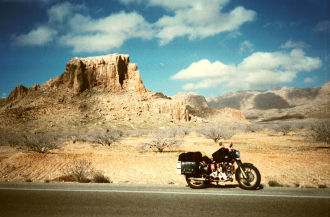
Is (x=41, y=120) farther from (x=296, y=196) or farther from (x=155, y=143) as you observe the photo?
(x=296, y=196)

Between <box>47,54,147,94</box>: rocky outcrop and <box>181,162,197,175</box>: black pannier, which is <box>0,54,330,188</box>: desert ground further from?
<box>181,162,197,175</box>: black pannier

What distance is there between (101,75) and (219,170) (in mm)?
83404

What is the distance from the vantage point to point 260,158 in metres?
15.8

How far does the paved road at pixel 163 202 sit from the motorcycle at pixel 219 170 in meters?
0.33

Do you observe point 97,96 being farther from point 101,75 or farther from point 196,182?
point 196,182

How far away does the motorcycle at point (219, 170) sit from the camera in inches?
281

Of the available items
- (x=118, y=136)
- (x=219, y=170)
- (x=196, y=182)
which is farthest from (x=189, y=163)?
(x=118, y=136)

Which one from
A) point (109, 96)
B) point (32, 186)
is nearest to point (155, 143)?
point (32, 186)

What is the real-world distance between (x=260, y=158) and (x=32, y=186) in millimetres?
12928

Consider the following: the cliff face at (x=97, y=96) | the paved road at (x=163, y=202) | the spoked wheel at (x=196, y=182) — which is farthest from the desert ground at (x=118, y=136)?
the spoked wheel at (x=196, y=182)

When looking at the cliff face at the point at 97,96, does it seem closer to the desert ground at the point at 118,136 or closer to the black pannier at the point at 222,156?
the desert ground at the point at 118,136

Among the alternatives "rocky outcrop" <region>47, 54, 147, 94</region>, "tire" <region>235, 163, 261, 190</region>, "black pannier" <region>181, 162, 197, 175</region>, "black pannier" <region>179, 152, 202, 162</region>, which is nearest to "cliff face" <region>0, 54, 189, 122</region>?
"rocky outcrop" <region>47, 54, 147, 94</region>

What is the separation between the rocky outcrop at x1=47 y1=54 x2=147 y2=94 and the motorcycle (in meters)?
74.4

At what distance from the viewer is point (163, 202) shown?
5.81m
